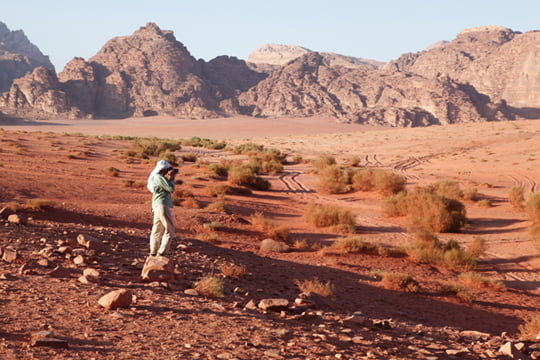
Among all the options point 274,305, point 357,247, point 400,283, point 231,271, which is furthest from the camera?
point 357,247

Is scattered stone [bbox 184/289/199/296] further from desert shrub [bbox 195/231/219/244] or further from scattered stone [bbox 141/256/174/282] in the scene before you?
desert shrub [bbox 195/231/219/244]

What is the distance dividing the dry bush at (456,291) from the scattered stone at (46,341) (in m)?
7.52

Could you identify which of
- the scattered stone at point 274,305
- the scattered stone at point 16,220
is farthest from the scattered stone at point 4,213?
the scattered stone at point 274,305

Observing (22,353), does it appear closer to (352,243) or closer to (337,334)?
(337,334)

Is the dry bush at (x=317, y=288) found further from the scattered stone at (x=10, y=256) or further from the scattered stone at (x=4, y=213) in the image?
the scattered stone at (x=4, y=213)

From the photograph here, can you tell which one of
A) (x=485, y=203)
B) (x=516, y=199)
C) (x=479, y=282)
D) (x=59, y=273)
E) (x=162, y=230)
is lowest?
(x=479, y=282)

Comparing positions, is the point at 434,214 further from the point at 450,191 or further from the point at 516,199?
the point at 516,199

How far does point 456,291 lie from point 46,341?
7.83m

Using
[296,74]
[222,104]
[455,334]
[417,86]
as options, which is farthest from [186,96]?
[455,334]

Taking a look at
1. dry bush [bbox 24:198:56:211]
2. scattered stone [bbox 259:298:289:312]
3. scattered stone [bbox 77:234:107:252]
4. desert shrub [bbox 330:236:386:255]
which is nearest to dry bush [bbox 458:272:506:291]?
desert shrub [bbox 330:236:386:255]

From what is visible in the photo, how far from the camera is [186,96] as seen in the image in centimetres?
12900

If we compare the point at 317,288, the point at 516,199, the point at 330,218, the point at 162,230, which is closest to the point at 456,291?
the point at 317,288

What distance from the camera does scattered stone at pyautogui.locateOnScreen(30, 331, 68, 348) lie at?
4.43 m

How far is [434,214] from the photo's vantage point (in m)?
16.0
